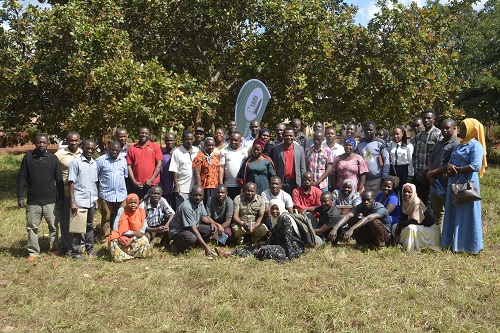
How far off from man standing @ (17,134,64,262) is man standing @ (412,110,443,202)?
5204 mm

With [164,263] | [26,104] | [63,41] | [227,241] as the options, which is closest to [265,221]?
[227,241]

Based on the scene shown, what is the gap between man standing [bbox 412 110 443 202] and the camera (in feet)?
24.4

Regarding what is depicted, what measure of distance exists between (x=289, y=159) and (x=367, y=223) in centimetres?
168

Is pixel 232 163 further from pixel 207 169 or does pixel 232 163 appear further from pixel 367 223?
pixel 367 223

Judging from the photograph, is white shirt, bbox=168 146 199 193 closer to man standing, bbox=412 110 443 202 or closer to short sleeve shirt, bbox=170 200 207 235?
short sleeve shirt, bbox=170 200 207 235

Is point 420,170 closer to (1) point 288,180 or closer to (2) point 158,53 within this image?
(1) point 288,180

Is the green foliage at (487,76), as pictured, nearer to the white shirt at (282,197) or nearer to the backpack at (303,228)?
the white shirt at (282,197)

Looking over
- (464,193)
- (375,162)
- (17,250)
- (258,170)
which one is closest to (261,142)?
(258,170)

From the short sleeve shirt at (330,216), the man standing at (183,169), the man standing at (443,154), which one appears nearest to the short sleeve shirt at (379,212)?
the short sleeve shirt at (330,216)

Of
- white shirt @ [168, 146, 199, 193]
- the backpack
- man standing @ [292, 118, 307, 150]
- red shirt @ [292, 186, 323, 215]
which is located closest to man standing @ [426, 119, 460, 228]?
red shirt @ [292, 186, 323, 215]

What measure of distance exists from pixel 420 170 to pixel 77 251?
16.7ft

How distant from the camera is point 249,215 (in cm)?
723

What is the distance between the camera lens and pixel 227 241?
734 cm

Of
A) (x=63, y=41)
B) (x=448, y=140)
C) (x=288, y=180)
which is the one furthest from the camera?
(x=63, y=41)
